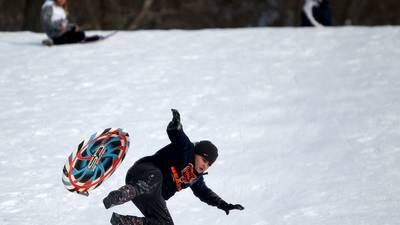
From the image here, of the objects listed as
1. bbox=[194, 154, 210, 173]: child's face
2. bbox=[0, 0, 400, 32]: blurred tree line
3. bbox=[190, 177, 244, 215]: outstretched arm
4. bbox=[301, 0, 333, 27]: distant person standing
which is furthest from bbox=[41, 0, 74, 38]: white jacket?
bbox=[0, 0, 400, 32]: blurred tree line

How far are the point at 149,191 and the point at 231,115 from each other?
460 centimetres

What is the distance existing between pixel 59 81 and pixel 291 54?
3065mm

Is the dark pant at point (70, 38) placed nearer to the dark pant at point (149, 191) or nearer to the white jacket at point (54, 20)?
the white jacket at point (54, 20)

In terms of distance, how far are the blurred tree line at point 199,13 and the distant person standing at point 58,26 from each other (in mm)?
9538

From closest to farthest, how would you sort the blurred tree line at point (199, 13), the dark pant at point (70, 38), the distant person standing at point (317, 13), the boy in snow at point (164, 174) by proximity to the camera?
the boy in snow at point (164, 174) < the dark pant at point (70, 38) < the distant person standing at point (317, 13) < the blurred tree line at point (199, 13)

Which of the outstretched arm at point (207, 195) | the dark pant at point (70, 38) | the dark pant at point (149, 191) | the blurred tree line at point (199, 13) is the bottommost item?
the blurred tree line at point (199, 13)

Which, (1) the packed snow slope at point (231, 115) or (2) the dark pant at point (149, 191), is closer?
(2) the dark pant at point (149, 191)

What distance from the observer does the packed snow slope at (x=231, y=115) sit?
8.42 meters

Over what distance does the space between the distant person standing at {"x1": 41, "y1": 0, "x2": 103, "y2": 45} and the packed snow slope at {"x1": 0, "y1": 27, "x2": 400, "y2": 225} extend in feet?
0.56

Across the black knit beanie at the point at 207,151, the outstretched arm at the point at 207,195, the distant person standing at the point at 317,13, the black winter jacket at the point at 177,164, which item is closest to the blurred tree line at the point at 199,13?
the distant person standing at the point at 317,13

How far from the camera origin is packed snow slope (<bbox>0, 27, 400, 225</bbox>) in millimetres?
8422

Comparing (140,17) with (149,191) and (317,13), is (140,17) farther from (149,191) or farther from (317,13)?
(149,191)

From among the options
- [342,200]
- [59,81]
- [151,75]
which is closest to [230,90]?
[151,75]

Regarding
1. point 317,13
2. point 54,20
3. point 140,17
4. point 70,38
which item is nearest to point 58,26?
point 54,20
